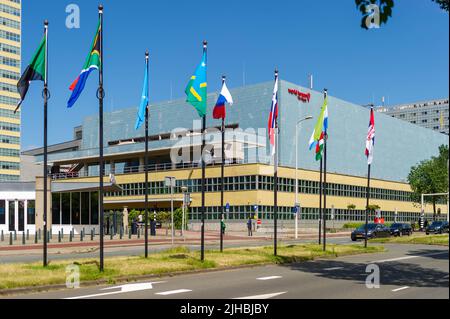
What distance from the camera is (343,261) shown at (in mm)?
25172

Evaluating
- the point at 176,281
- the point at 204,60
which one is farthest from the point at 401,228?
the point at 176,281

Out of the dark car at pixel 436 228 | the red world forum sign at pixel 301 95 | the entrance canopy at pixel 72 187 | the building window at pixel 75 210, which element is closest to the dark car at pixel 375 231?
the dark car at pixel 436 228

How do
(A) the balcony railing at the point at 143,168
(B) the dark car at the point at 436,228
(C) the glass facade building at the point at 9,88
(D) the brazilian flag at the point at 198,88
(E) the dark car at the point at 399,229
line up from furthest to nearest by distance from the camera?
(C) the glass facade building at the point at 9,88
(A) the balcony railing at the point at 143,168
(B) the dark car at the point at 436,228
(E) the dark car at the point at 399,229
(D) the brazilian flag at the point at 198,88

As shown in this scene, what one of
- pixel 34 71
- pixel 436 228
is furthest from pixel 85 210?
pixel 436 228

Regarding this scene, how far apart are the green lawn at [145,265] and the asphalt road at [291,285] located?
Result: 686 mm

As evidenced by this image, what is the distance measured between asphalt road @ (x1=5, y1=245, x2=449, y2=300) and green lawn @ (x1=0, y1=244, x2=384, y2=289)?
0.69 m

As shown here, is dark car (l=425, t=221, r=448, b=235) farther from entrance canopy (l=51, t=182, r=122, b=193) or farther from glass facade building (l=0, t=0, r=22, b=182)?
glass facade building (l=0, t=0, r=22, b=182)

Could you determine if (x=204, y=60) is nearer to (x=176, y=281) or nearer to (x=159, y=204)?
(x=176, y=281)

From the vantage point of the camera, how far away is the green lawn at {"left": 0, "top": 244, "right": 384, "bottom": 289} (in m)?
16.3

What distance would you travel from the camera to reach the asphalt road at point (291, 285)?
46.5ft

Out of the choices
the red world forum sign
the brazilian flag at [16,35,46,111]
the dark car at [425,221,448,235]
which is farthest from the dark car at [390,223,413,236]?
the brazilian flag at [16,35,46,111]

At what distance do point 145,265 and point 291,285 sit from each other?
539 centimetres

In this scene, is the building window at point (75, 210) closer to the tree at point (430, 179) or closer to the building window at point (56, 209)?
the building window at point (56, 209)
